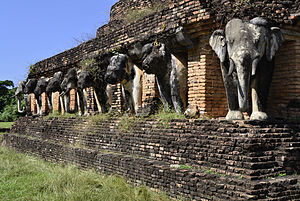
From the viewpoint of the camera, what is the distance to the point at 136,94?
26.7 ft

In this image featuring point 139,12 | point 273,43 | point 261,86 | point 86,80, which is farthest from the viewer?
point 139,12

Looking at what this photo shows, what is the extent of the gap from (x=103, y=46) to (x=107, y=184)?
170 inches

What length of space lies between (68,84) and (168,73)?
4.87 m

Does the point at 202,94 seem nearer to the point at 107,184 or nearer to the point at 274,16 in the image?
the point at 274,16

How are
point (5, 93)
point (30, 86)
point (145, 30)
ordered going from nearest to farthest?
point (145, 30)
point (30, 86)
point (5, 93)

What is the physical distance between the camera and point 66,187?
20.3 feet

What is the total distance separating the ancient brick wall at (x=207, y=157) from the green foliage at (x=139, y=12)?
3.76 metres

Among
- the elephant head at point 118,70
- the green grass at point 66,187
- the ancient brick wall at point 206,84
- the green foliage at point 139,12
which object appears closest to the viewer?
the green grass at point 66,187

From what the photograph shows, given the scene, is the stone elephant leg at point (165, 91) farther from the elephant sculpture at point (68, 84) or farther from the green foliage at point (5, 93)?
the green foliage at point (5, 93)

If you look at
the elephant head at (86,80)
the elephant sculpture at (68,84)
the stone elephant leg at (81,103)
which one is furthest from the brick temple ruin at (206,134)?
the elephant sculpture at (68,84)

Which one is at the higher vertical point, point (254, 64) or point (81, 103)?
point (254, 64)

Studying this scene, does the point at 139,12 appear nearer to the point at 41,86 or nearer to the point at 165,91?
the point at 41,86

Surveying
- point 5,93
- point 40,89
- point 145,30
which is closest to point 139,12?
point 145,30

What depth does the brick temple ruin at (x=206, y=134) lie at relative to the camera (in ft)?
15.3
